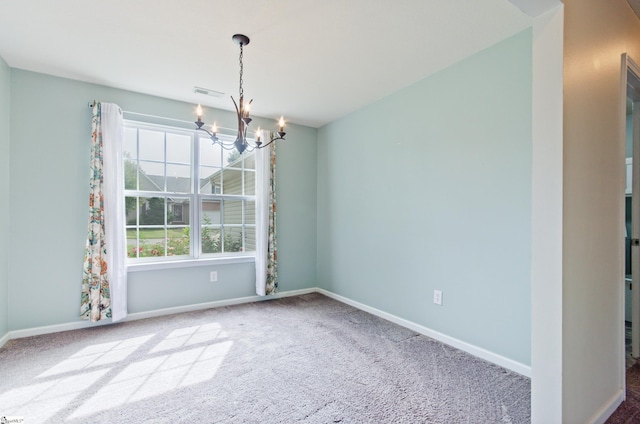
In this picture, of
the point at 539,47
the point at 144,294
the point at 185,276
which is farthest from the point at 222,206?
the point at 539,47

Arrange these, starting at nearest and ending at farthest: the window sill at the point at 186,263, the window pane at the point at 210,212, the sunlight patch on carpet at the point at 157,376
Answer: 1. the sunlight patch on carpet at the point at 157,376
2. the window sill at the point at 186,263
3. the window pane at the point at 210,212

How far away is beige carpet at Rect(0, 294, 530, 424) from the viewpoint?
183cm

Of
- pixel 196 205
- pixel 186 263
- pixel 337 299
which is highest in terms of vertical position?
pixel 196 205

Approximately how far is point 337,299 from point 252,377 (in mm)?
2096

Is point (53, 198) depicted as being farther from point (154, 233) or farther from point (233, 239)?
point (233, 239)

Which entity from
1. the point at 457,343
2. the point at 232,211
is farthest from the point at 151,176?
the point at 457,343

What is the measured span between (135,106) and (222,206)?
149 cm

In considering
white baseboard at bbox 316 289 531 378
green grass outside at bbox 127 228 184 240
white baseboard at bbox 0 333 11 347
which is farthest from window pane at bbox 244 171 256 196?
white baseboard at bbox 0 333 11 347

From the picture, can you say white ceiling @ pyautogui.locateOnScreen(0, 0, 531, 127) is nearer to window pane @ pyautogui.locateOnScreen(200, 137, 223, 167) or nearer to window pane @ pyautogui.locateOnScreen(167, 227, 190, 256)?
window pane @ pyautogui.locateOnScreen(200, 137, 223, 167)

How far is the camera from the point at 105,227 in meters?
3.20

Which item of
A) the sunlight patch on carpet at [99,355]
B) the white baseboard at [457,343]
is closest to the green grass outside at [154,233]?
the sunlight patch on carpet at [99,355]

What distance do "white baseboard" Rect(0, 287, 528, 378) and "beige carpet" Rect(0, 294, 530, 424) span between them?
8cm

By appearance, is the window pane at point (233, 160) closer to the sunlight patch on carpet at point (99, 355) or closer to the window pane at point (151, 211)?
the window pane at point (151, 211)

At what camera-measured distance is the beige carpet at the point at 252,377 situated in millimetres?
1831
